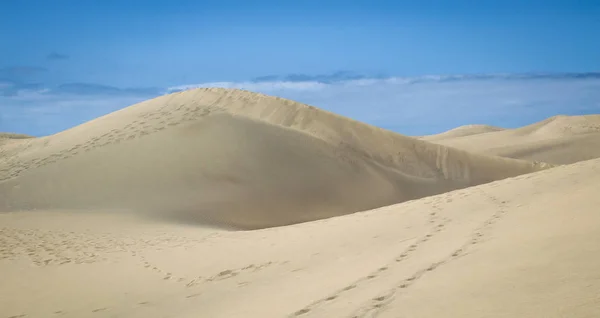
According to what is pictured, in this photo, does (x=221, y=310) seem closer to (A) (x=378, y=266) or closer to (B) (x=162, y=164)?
(A) (x=378, y=266)

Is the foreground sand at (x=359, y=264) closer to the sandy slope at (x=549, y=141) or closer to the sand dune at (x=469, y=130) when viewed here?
the sandy slope at (x=549, y=141)

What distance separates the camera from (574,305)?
395cm

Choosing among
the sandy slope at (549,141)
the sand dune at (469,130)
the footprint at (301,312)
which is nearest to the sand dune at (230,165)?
the footprint at (301,312)

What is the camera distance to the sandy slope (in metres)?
43.4

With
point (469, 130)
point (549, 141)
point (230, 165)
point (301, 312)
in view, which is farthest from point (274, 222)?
point (469, 130)

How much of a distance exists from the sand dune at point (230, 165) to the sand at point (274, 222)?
0.28 feet

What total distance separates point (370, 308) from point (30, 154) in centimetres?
2226

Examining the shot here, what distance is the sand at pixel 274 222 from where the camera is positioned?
210 inches

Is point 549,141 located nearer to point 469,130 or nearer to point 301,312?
point 469,130

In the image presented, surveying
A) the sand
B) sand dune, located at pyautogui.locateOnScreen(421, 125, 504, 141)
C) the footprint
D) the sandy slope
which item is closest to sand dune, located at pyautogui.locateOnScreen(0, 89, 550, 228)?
the sand

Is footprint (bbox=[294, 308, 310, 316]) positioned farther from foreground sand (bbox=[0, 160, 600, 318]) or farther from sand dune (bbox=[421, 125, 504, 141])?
sand dune (bbox=[421, 125, 504, 141])

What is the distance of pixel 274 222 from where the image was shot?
1797 centimetres

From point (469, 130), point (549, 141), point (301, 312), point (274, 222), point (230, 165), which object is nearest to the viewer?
point (301, 312)

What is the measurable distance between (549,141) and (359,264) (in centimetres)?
4443
